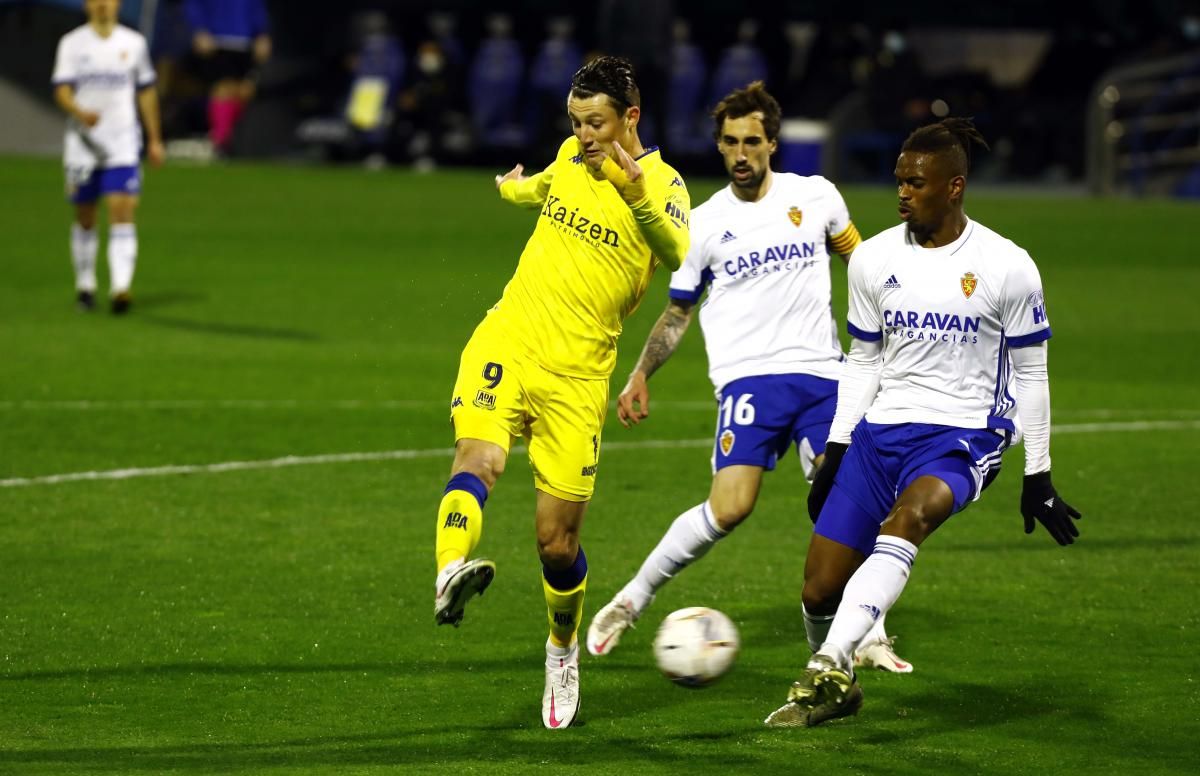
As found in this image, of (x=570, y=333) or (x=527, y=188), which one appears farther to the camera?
(x=527, y=188)

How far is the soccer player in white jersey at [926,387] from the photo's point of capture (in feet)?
22.7

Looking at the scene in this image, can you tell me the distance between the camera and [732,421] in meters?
8.50

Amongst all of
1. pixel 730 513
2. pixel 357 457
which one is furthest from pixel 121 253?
pixel 730 513

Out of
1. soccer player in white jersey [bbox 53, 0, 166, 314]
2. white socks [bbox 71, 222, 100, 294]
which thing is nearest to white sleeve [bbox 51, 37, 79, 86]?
soccer player in white jersey [bbox 53, 0, 166, 314]

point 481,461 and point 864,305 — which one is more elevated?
point 864,305

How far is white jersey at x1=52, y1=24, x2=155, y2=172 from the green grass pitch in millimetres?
1633

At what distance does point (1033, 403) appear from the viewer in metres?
6.96

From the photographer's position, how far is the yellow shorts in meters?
7.02

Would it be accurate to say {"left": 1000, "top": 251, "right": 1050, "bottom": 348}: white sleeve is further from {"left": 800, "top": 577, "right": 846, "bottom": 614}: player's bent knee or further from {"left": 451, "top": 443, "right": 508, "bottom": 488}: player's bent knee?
{"left": 451, "top": 443, "right": 508, "bottom": 488}: player's bent knee

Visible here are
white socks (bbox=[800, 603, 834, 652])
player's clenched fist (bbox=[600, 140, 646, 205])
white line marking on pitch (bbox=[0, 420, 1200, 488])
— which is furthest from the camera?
white line marking on pitch (bbox=[0, 420, 1200, 488])

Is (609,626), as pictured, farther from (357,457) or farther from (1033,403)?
(357,457)

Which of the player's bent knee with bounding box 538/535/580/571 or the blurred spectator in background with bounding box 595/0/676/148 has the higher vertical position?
the blurred spectator in background with bounding box 595/0/676/148

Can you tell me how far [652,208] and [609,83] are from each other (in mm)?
496

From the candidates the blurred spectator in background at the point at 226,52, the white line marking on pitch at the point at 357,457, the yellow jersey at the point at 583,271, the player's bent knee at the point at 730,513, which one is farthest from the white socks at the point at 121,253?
the blurred spectator in background at the point at 226,52
